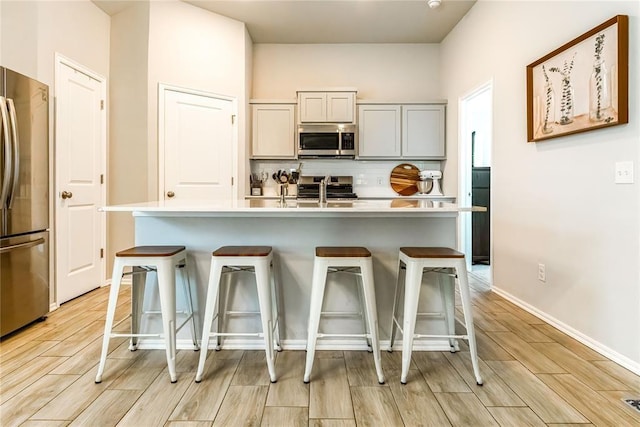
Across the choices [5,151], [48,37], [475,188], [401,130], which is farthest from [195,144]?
[475,188]

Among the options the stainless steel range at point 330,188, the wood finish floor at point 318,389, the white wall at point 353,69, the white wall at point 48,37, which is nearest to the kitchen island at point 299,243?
the wood finish floor at point 318,389

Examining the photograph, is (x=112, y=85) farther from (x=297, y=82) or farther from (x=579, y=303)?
(x=579, y=303)

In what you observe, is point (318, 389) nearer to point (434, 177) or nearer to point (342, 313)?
point (342, 313)

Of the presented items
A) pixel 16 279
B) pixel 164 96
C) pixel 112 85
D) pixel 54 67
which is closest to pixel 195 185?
pixel 164 96

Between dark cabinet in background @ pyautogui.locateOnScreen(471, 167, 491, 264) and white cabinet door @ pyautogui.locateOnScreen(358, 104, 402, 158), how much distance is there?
1036mm

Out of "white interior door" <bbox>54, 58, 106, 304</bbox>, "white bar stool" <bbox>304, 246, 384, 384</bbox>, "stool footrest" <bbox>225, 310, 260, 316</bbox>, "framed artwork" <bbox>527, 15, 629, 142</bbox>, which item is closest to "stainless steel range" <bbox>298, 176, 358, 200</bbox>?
"white interior door" <bbox>54, 58, 106, 304</bbox>

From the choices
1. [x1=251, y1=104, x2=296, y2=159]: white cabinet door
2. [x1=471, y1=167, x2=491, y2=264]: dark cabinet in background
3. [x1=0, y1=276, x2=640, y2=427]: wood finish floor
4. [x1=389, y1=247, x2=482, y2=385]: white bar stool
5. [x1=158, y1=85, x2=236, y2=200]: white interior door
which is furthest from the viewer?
[x1=251, y1=104, x2=296, y2=159]: white cabinet door

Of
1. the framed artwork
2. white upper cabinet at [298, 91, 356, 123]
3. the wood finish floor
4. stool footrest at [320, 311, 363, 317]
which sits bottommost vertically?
the wood finish floor

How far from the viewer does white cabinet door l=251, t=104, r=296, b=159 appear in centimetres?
476

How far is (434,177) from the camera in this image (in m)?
4.76

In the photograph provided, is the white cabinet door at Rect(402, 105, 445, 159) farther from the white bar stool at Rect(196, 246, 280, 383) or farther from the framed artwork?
the white bar stool at Rect(196, 246, 280, 383)

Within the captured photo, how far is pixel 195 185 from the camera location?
4090mm

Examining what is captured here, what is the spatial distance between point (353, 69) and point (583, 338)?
4.08 meters

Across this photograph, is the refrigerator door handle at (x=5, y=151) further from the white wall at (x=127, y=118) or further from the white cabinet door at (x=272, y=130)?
the white cabinet door at (x=272, y=130)
